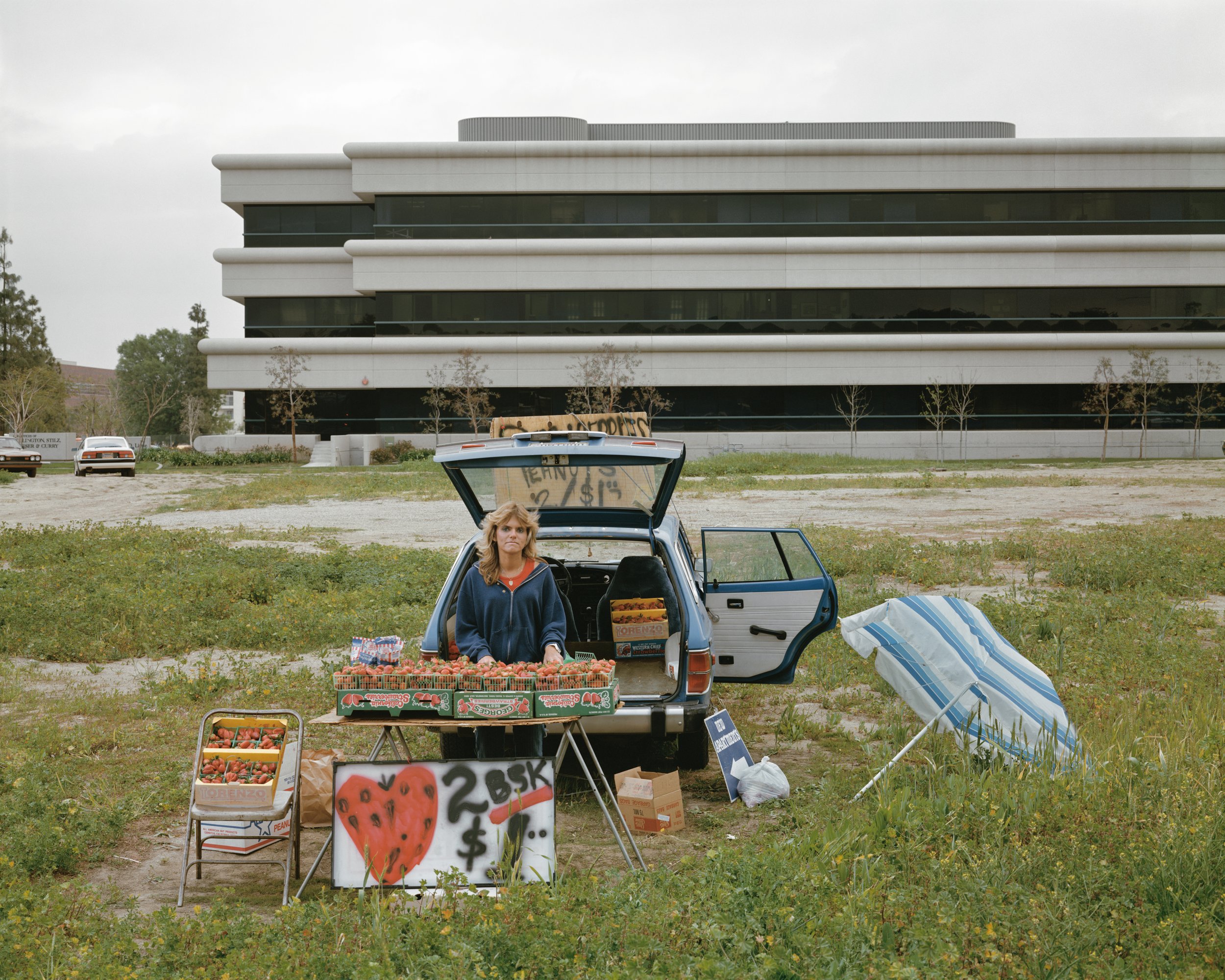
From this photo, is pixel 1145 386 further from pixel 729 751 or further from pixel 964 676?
pixel 729 751

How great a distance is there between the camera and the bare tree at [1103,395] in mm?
52781

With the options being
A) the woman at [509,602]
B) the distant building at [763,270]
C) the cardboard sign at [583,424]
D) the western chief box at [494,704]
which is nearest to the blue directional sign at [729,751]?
the woman at [509,602]

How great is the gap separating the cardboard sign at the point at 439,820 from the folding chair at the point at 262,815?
342 mm

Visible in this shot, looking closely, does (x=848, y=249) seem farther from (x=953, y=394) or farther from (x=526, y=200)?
(x=526, y=200)

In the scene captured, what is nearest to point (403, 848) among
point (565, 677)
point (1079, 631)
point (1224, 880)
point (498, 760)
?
point (498, 760)

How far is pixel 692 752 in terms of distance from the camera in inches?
247

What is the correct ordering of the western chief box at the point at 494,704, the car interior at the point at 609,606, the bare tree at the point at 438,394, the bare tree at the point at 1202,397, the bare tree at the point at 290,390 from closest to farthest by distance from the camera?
the western chief box at the point at 494,704 → the car interior at the point at 609,606 → the bare tree at the point at 290,390 → the bare tree at the point at 438,394 → the bare tree at the point at 1202,397

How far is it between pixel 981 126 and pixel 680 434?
81.9 ft

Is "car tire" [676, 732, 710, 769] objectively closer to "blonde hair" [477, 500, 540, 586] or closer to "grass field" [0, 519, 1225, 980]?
"grass field" [0, 519, 1225, 980]

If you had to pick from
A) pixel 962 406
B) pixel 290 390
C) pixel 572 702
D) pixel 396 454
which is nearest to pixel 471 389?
pixel 396 454

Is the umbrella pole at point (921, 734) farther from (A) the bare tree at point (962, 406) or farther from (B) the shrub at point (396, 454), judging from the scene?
(A) the bare tree at point (962, 406)

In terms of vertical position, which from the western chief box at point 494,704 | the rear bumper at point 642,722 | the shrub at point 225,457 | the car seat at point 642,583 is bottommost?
the shrub at point 225,457

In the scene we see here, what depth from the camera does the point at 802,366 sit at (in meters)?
54.2

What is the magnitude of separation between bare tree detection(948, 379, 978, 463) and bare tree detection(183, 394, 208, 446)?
58093mm
